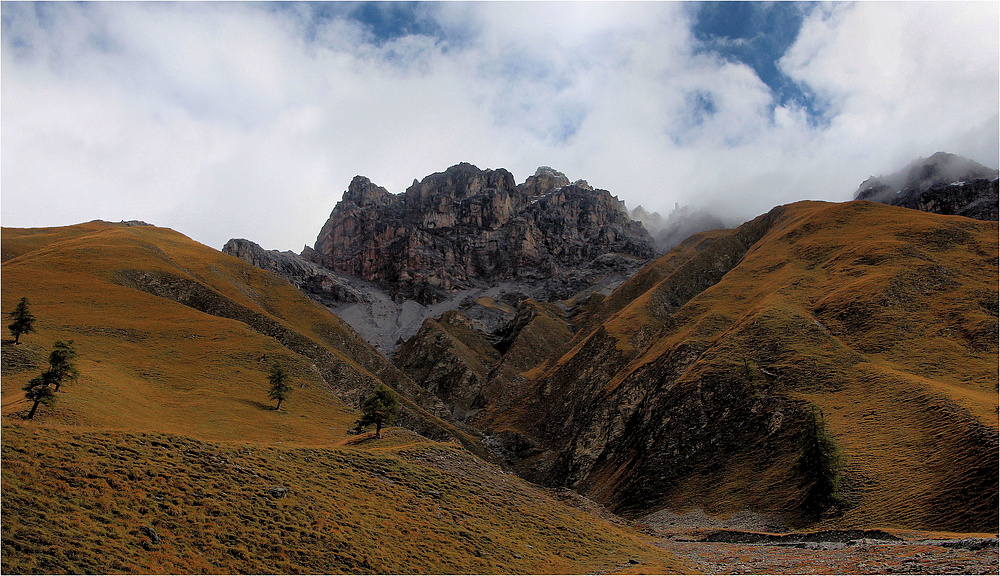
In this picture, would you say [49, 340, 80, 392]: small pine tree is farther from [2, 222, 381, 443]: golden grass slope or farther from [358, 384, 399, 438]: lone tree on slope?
[358, 384, 399, 438]: lone tree on slope

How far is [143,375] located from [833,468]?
81.3 m

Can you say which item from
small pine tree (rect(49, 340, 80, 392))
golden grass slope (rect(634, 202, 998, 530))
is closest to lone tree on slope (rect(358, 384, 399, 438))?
small pine tree (rect(49, 340, 80, 392))

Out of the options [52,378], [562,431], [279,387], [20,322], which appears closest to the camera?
[52,378]

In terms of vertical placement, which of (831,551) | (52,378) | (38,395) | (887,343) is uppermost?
(887,343)

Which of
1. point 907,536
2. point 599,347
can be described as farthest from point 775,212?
point 907,536

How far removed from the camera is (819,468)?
162ft

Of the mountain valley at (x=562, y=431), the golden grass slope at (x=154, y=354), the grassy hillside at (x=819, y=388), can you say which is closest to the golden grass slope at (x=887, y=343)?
the grassy hillside at (x=819, y=388)

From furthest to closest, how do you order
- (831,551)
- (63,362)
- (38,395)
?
(63,362) → (38,395) → (831,551)

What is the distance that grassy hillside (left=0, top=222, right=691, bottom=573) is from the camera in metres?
20.8

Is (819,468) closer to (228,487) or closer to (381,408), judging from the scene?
(381,408)

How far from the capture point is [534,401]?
141625 mm

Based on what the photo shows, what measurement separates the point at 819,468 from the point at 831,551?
18.8m

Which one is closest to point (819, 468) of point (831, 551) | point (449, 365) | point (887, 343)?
point (831, 551)

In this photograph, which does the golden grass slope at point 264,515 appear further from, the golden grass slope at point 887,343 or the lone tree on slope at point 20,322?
the lone tree on slope at point 20,322
